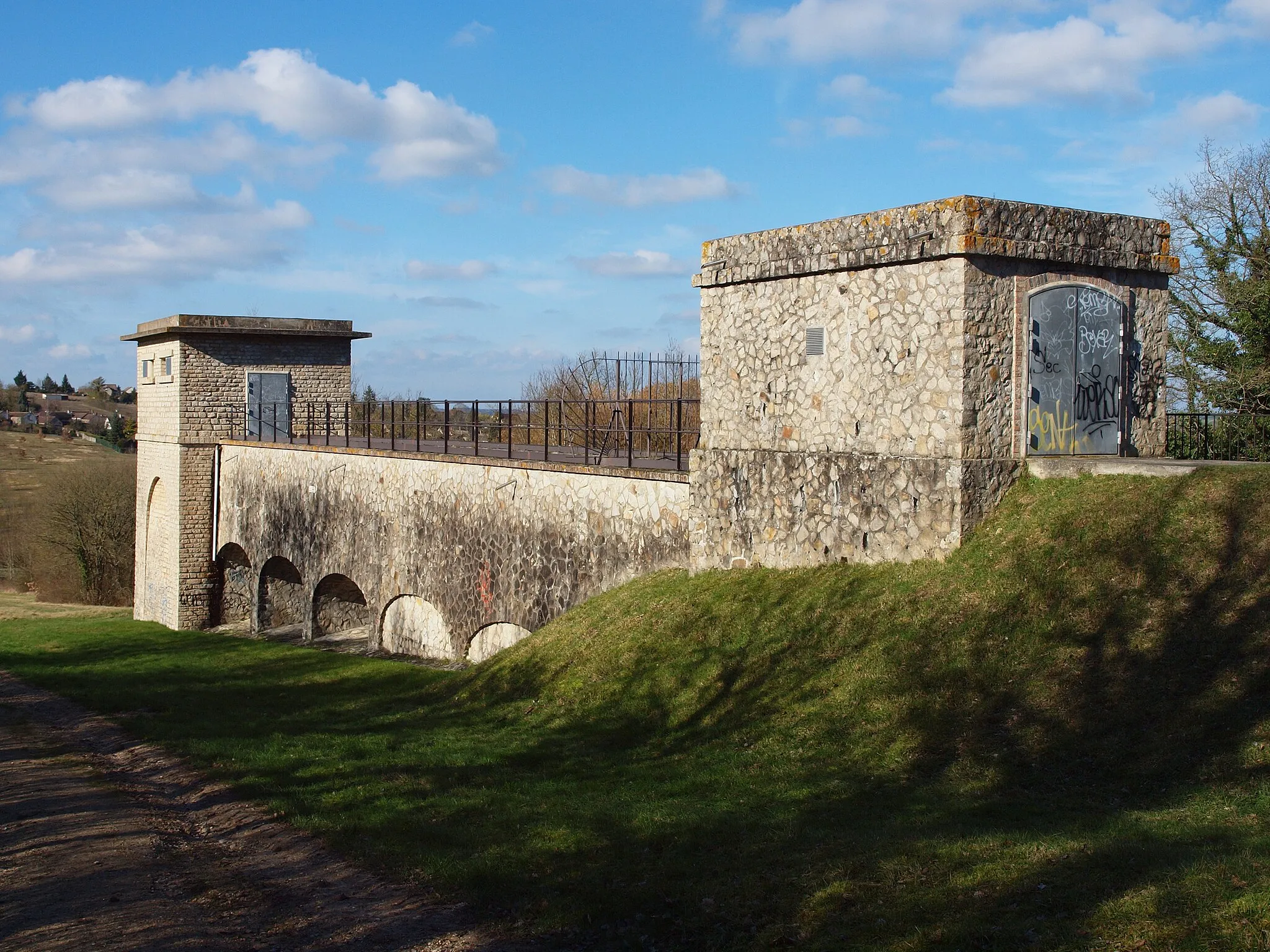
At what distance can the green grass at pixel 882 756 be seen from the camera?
5.62m

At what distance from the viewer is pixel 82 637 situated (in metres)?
25.2

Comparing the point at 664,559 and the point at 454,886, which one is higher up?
A: the point at 664,559

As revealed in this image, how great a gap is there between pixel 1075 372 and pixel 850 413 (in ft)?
6.81

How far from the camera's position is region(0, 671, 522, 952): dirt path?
21.0 feet

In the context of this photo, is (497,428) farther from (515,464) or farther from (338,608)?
(515,464)

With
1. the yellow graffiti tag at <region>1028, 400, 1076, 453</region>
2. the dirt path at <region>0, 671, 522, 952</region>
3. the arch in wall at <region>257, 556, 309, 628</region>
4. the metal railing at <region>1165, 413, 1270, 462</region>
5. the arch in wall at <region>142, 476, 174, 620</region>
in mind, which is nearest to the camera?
the dirt path at <region>0, 671, 522, 952</region>

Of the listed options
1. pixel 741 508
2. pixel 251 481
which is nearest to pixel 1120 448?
pixel 741 508

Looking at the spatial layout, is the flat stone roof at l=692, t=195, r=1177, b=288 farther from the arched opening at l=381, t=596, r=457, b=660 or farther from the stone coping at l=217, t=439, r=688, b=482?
the arched opening at l=381, t=596, r=457, b=660

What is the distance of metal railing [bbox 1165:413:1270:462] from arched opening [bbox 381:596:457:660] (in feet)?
34.5

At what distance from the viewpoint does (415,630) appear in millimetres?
19562

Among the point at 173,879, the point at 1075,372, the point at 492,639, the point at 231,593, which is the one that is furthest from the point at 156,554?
the point at 1075,372

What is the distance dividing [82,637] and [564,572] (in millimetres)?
15108

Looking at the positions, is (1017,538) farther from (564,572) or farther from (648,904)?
(564,572)

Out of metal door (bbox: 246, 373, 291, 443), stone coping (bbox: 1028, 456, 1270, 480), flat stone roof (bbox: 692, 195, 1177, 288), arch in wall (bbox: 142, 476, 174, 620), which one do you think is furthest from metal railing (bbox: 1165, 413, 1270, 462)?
arch in wall (bbox: 142, 476, 174, 620)
